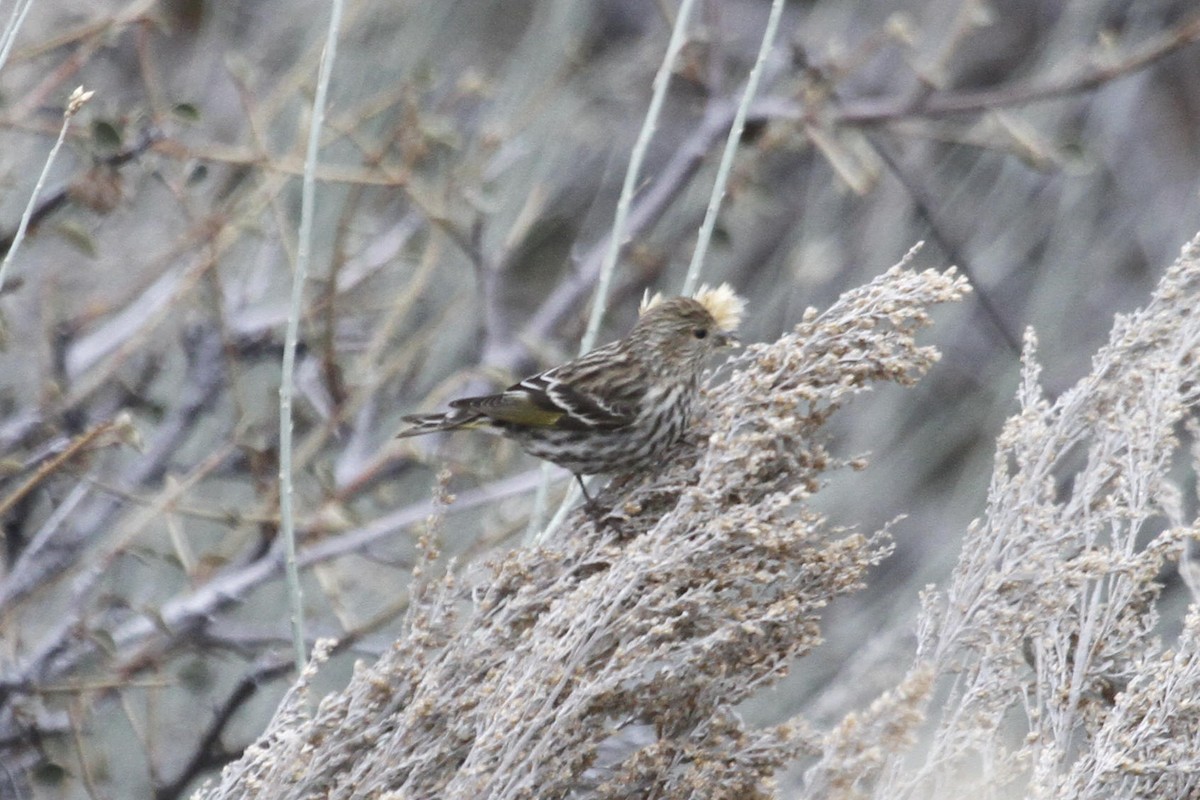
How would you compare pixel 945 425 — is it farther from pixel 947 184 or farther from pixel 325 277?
pixel 325 277

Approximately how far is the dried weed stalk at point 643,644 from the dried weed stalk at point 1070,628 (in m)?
0.15

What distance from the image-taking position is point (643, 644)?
5.96 ft

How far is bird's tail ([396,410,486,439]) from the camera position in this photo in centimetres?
308

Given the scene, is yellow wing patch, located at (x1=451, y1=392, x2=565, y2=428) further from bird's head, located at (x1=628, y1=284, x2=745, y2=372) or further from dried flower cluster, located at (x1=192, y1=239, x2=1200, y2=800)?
dried flower cluster, located at (x1=192, y1=239, x2=1200, y2=800)

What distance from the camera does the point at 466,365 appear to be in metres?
4.57

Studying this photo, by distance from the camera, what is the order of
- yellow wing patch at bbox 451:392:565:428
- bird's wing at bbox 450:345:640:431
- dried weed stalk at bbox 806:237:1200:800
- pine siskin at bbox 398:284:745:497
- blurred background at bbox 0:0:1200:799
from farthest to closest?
1. blurred background at bbox 0:0:1200:799
2. yellow wing patch at bbox 451:392:565:428
3. bird's wing at bbox 450:345:640:431
4. pine siskin at bbox 398:284:745:497
5. dried weed stalk at bbox 806:237:1200:800

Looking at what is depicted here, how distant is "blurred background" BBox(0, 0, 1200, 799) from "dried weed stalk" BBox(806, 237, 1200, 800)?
56.8 inches

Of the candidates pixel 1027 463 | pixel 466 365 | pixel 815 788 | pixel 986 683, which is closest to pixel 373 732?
pixel 815 788

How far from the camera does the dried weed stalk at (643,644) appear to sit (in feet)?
5.88

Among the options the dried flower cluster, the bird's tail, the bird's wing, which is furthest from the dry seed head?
the dried flower cluster

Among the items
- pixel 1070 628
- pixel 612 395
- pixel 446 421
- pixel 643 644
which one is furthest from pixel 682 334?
pixel 643 644

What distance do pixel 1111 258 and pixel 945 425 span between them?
838 mm

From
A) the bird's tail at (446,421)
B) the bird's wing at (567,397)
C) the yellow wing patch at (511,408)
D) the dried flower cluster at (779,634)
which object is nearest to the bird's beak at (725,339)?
the bird's wing at (567,397)

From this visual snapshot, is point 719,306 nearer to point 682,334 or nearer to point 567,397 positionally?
point 682,334
